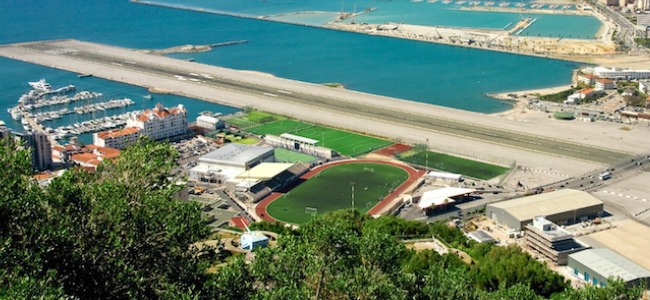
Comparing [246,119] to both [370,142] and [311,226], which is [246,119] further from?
[311,226]

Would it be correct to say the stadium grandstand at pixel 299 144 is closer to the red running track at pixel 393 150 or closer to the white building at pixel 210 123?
the red running track at pixel 393 150

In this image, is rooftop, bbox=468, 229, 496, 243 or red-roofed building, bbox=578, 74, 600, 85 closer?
rooftop, bbox=468, 229, 496, 243

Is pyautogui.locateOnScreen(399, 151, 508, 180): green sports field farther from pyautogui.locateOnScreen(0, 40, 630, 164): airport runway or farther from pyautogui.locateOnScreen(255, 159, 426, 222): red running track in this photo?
pyautogui.locateOnScreen(0, 40, 630, 164): airport runway

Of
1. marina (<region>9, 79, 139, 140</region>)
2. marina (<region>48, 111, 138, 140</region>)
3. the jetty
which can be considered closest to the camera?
marina (<region>48, 111, 138, 140</region>)

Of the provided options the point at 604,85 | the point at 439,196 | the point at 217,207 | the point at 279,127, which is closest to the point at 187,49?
the point at 279,127

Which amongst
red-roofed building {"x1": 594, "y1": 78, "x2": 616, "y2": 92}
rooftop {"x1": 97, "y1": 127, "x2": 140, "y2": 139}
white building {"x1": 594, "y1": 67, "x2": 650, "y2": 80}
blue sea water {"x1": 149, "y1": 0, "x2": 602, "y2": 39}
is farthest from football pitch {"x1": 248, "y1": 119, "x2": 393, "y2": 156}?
blue sea water {"x1": 149, "y1": 0, "x2": 602, "y2": 39}

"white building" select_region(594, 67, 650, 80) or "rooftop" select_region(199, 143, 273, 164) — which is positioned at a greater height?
"white building" select_region(594, 67, 650, 80)

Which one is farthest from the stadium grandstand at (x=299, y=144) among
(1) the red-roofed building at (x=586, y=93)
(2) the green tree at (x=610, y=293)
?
(2) the green tree at (x=610, y=293)

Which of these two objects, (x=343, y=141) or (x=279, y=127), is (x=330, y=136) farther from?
(x=279, y=127)
